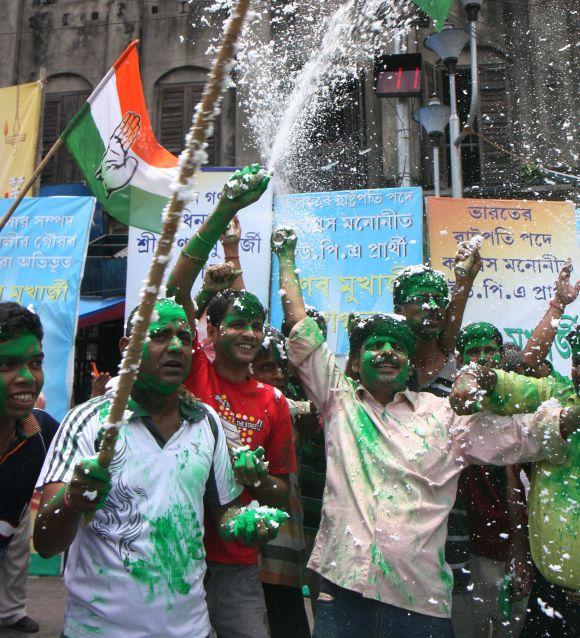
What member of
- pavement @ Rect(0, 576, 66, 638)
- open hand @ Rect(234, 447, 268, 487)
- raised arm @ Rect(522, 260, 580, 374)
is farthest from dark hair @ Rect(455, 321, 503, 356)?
pavement @ Rect(0, 576, 66, 638)

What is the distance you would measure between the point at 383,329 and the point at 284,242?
589 mm

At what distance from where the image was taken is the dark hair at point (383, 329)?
281cm

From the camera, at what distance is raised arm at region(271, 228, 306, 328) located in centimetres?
291

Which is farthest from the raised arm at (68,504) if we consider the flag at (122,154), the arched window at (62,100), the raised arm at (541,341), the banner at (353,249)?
the arched window at (62,100)

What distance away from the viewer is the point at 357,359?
2.96 meters

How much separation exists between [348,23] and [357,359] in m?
8.84

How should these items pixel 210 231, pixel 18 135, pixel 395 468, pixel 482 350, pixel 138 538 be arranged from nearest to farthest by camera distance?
pixel 138 538 → pixel 395 468 → pixel 210 231 → pixel 482 350 → pixel 18 135

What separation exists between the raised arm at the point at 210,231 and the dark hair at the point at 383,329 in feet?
2.11

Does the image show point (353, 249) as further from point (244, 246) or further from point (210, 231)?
point (210, 231)

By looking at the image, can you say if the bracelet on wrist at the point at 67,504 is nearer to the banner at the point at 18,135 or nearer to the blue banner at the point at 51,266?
the blue banner at the point at 51,266

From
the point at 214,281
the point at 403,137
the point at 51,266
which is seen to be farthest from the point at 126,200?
the point at 403,137

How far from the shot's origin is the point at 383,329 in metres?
2.81

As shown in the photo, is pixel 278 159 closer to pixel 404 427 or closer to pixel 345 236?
pixel 345 236

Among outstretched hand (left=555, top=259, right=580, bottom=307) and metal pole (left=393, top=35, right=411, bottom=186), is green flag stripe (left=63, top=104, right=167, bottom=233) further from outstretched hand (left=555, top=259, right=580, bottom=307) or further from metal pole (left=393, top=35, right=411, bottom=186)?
metal pole (left=393, top=35, right=411, bottom=186)
